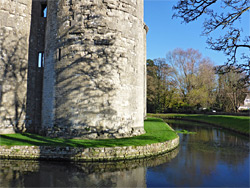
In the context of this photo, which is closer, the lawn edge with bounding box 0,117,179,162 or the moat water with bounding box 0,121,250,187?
the moat water with bounding box 0,121,250,187

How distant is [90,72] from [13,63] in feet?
16.3

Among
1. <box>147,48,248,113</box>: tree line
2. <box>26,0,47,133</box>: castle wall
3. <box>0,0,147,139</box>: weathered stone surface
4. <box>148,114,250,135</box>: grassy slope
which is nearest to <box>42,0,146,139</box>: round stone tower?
<box>0,0,147,139</box>: weathered stone surface

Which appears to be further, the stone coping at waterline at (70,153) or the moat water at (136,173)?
the stone coping at waterline at (70,153)

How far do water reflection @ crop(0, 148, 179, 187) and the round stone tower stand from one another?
2.47 m

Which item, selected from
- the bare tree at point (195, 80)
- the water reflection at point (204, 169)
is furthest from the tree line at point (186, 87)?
the water reflection at point (204, 169)

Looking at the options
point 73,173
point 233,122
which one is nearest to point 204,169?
point 73,173

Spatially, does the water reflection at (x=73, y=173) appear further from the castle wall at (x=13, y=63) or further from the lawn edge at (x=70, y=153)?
the castle wall at (x=13, y=63)

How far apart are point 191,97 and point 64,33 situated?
92.7 ft

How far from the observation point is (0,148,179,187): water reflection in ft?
18.7

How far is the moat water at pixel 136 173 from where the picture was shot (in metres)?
5.79

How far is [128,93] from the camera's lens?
420 inches

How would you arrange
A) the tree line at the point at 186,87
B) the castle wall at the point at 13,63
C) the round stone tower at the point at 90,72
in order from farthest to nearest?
the tree line at the point at 186,87 < the castle wall at the point at 13,63 < the round stone tower at the point at 90,72

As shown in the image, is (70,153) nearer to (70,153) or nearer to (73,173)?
(70,153)

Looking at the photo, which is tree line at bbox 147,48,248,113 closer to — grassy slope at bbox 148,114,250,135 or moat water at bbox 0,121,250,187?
grassy slope at bbox 148,114,250,135
